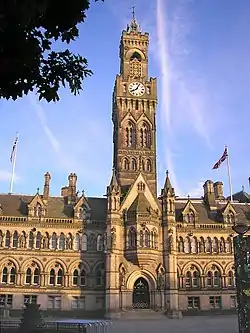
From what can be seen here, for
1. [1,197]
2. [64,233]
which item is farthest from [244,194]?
[1,197]

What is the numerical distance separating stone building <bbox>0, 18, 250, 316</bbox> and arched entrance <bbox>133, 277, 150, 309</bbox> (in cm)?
12

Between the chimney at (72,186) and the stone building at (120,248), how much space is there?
0.50 feet

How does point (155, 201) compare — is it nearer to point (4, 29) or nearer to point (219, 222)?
point (219, 222)

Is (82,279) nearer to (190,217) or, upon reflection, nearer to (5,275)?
(5,275)

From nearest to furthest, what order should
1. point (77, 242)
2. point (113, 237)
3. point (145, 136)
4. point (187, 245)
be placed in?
point (113, 237) < point (77, 242) < point (187, 245) < point (145, 136)

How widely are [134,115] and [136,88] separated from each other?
15.7 feet

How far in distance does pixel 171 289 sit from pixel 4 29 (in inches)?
1866

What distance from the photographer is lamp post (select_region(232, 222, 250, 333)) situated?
17.2 m

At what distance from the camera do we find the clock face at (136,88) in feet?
215

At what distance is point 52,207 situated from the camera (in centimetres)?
5844

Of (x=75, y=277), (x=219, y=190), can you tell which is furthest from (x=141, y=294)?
(x=219, y=190)

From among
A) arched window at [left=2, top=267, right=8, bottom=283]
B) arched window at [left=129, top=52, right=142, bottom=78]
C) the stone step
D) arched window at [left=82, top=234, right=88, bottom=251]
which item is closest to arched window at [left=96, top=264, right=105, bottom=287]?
arched window at [left=82, top=234, right=88, bottom=251]

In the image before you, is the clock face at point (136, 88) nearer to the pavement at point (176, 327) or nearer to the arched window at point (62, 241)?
the arched window at point (62, 241)

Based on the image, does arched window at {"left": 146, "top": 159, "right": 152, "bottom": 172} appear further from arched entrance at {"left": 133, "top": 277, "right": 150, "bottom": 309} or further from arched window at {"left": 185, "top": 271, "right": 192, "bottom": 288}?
arched entrance at {"left": 133, "top": 277, "right": 150, "bottom": 309}
